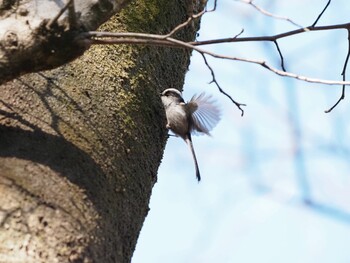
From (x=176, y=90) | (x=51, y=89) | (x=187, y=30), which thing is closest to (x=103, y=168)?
(x=51, y=89)

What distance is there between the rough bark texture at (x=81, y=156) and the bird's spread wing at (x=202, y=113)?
0.82m

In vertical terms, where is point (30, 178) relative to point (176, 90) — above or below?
below

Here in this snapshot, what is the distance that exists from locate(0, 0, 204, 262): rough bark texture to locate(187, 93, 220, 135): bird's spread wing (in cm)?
82

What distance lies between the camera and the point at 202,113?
8.75ft

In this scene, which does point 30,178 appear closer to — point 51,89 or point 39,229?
point 39,229

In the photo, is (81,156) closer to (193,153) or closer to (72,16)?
(72,16)

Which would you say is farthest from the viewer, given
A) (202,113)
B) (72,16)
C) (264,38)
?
(202,113)

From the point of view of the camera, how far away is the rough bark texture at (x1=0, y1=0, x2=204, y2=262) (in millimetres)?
1207

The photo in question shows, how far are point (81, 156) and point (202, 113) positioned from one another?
1.37 m

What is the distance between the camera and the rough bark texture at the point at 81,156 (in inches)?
47.5

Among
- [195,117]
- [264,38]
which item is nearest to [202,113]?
[195,117]

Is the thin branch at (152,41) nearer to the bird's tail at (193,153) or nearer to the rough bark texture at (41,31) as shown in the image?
the rough bark texture at (41,31)

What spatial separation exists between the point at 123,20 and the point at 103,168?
1.74 ft

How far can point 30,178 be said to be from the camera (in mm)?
1250
